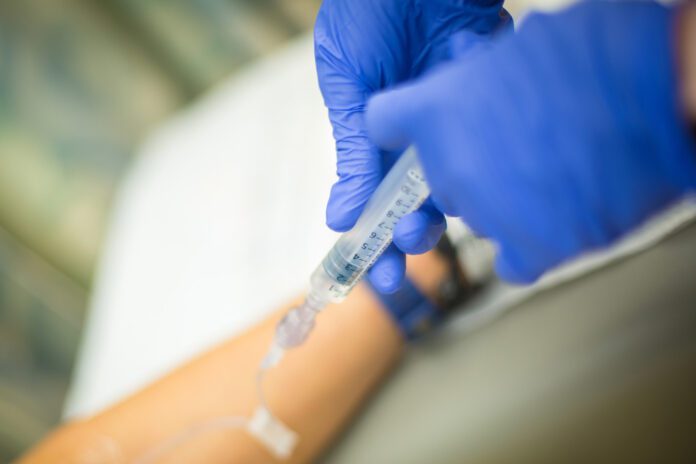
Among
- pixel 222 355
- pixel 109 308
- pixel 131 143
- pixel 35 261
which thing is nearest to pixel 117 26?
pixel 131 143

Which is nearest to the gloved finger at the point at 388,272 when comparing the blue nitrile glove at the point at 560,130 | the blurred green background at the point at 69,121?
the blue nitrile glove at the point at 560,130

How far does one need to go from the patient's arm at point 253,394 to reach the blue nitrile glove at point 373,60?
0.75ft

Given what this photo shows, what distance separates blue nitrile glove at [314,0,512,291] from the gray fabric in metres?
0.27

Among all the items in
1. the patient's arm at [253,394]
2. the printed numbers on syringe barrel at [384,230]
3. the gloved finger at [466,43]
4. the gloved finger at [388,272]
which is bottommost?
the patient's arm at [253,394]

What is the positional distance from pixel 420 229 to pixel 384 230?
56 millimetres

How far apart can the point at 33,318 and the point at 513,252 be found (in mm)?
1524

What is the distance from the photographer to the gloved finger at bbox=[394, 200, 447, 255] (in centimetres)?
54

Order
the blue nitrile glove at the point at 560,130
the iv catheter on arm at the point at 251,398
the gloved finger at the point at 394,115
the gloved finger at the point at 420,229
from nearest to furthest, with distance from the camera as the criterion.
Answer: the blue nitrile glove at the point at 560,130
the gloved finger at the point at 394,115
the gloved finger at the point at 420,229
the iv catheter on arm at the point at 251,398

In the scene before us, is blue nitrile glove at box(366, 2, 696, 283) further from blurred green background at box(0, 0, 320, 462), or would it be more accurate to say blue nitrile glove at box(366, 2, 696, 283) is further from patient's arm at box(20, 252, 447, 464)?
blurred green background at box(0, 0, 320, 462)

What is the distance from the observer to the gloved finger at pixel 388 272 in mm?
602

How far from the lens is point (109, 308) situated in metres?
1.21

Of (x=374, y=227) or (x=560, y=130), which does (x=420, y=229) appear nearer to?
(x=374, y=227)

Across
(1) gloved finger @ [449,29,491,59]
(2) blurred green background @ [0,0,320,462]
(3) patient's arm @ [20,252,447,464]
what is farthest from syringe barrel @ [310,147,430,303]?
(2) blurred green background @ [0,0,320,462]

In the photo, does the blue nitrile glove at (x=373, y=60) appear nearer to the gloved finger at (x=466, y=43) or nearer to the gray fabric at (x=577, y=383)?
the gloved finger at (x=466, y=43)
